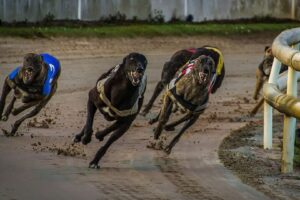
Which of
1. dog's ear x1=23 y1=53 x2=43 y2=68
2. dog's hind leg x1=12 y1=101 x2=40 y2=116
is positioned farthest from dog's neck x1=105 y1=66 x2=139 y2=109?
dog's hind leg x1=12 y1=101 x2=40 y2=116

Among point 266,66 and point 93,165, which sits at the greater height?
point 266,66

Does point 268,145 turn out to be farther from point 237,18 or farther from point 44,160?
point 237,18

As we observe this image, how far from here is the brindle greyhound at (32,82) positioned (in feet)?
33.8

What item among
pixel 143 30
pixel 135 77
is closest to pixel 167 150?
pixel 135 77

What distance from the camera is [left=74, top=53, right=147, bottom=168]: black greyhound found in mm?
8977

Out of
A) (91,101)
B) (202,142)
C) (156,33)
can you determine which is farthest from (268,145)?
(156,33)

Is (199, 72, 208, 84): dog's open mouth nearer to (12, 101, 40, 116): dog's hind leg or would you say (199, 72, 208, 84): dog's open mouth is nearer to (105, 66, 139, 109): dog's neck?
(105, 66, 139, 109): dog's neck

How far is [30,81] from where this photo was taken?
10328 millimetres

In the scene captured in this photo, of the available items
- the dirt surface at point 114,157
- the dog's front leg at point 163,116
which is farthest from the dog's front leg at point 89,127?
the dog's front leg at point 163,116

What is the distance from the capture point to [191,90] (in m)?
9.88

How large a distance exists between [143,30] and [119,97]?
10631 mm

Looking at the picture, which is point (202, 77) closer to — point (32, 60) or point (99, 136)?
point (99, 136)

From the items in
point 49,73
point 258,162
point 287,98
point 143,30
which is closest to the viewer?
point 287,98

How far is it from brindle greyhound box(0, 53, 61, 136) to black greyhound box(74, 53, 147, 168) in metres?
1.12
